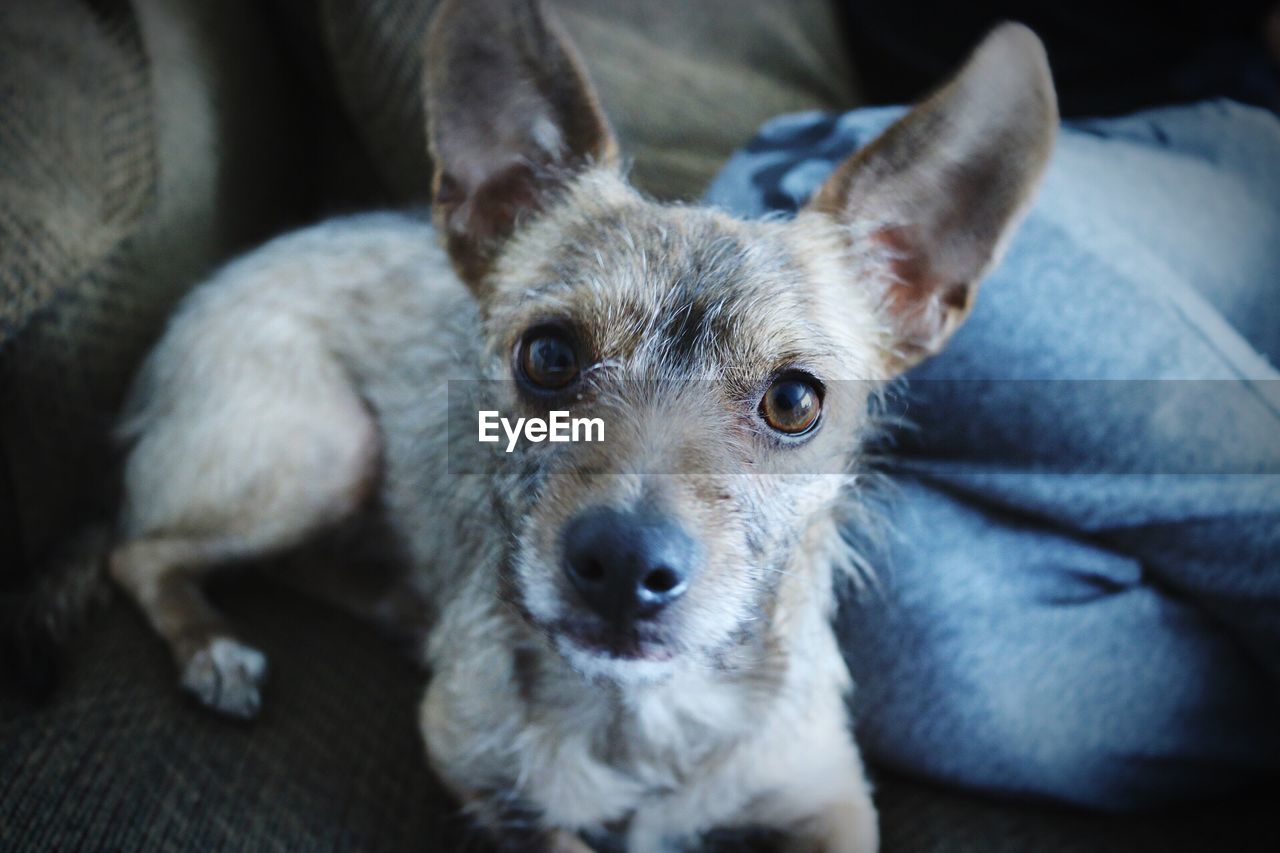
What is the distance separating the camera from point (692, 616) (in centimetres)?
80

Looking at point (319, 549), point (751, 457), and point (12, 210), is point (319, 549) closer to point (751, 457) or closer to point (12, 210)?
point (12, 210)

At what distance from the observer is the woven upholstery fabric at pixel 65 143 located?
119 cm

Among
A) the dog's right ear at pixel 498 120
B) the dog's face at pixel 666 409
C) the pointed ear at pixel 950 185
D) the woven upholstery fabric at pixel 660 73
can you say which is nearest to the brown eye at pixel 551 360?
the dog's face at pixel 666 409

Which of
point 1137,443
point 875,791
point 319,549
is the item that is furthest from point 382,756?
point 1137,443

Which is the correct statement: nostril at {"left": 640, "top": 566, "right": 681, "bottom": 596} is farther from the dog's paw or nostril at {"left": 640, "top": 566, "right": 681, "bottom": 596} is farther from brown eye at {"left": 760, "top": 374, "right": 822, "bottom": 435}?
the dog's paw

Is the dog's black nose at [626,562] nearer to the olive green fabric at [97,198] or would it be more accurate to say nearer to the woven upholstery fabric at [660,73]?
the woven upholstery fabric at [660,73]

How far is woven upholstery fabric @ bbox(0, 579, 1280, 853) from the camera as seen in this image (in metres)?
0.97

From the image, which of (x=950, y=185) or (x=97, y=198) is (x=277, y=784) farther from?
(x=950, y=185)

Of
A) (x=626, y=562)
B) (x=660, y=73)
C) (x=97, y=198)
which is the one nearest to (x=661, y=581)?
(x=626, y=562)

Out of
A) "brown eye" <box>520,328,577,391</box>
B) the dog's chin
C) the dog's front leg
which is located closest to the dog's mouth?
the dog's chin

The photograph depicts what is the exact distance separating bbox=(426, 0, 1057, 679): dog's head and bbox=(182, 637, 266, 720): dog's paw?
21.2 inches

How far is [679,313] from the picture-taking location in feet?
3.13

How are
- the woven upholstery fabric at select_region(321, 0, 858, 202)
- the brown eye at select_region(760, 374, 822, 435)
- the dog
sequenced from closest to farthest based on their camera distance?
1. the dog
2. the brown eye at select_region(760, 374, 822, 435)
3. the woven upholstery fabric at select_region(321, 0, 858, 202)

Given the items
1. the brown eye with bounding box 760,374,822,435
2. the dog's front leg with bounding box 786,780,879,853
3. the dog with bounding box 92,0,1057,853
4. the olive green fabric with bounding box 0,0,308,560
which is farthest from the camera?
the olive green fabric with bounding box 0,0,308,560
